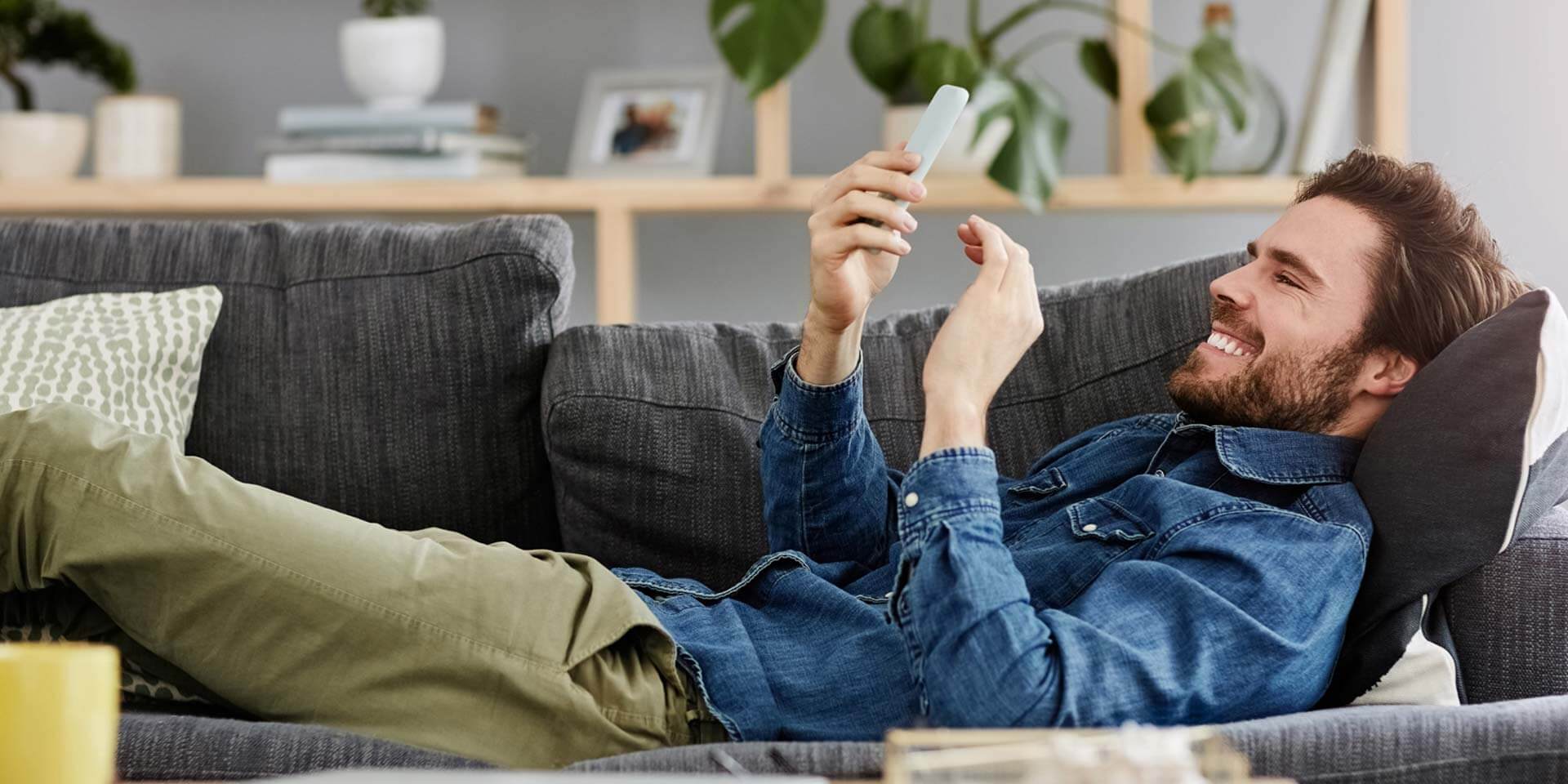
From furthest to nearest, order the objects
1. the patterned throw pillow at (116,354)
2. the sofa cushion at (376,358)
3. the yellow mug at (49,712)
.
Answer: the sofa cushion at (376,358) < the patterned throw pillow at (116,354) < the yellow mug at (49,712)

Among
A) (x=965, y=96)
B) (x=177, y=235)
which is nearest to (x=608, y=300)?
(x=177, y=235)

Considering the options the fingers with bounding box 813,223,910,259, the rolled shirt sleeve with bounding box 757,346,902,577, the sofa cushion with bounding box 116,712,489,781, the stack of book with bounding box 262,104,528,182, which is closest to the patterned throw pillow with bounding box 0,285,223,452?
the sofa cushion with bounding box 116,712,489,781

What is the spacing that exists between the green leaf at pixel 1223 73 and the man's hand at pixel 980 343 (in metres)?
1.30

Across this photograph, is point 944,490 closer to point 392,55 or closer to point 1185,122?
point 1185,122

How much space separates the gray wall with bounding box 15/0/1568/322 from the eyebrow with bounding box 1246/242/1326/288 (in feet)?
4.39

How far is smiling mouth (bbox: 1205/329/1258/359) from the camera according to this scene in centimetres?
138

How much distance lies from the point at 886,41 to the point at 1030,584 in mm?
→ 1419

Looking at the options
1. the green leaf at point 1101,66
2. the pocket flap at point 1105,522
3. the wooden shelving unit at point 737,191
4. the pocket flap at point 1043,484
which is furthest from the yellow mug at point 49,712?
the green leaf at point 1101,66

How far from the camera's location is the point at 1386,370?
4.36 ft

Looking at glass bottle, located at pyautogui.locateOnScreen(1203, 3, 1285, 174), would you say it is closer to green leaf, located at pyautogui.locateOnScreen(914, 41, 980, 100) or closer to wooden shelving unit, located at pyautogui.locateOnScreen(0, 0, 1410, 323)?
wooden shelving unit, located at pyautogui.locateOnScreen(0, 0, 1410, 323)

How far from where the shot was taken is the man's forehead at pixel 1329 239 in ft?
4.44

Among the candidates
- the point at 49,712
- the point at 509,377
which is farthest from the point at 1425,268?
the point at 49,712

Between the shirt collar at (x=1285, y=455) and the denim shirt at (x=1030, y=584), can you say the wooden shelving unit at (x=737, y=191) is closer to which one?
the denim shirt at (x=1030, y=584)

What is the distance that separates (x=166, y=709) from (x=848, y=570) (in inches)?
25.5
